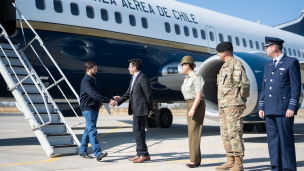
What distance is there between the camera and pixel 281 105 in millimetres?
3965

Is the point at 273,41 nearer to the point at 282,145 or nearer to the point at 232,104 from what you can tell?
the point at 232,104

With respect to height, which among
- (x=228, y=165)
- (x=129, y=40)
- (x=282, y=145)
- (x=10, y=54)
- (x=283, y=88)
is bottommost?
(x=228, y=165)

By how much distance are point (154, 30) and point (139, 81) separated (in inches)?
174

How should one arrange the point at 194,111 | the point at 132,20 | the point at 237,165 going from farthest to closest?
the point at 132,20
the point at 194,111
the point at 237,165

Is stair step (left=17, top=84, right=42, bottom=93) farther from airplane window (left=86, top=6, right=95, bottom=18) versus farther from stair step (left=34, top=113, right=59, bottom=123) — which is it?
airplane window (left=86, top=6, right=95, bottom=18)

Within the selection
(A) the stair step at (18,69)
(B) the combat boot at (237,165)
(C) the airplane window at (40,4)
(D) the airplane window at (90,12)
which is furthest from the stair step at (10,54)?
(B) the combat boot at (237,165)

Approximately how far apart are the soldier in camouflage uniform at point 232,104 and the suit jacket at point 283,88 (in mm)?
392

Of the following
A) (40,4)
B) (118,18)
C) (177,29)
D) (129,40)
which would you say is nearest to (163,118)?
(177,29)

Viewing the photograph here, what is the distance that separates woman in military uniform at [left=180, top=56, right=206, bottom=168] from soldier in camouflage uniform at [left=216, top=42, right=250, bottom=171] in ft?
1.08

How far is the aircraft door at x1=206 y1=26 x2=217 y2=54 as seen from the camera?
11.1 m

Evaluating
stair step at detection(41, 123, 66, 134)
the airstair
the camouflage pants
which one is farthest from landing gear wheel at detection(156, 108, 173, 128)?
the camouflage pants

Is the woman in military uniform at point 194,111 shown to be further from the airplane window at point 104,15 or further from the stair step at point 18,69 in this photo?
the airplane window at point 104,15

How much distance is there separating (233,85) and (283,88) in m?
0.72

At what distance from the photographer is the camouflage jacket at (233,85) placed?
14.7ft
